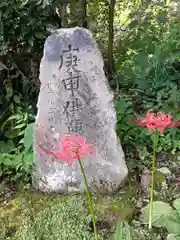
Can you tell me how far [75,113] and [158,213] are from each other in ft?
2.67

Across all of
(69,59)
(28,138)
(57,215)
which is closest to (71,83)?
(69,59)

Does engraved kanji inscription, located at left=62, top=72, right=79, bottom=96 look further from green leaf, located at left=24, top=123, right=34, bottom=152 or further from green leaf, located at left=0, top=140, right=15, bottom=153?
green leaf, located at left=0, top=140, right=15, bottom=153

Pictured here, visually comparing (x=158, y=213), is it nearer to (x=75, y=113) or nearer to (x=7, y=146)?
(x=75, y=113)

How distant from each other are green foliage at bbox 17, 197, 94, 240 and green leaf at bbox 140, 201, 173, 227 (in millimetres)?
Result: 341

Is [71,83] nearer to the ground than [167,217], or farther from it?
farther from it

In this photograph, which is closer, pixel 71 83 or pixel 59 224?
pixel 59 224

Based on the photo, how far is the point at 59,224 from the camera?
7.48 ft

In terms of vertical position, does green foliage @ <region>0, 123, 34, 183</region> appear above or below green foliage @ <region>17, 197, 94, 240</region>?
above

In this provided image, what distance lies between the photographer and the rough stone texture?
240cm

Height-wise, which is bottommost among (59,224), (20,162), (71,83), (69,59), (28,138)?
(59,224)

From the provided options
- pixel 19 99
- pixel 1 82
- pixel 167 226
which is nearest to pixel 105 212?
pixel 167 226

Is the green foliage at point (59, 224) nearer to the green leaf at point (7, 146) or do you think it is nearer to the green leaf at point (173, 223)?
the green leaf at point (173, 223)

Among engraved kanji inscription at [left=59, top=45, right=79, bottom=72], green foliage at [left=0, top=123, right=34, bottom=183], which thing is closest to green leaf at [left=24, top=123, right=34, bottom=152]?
green foliage at [left=0, top=123, right=34, bottom=183]

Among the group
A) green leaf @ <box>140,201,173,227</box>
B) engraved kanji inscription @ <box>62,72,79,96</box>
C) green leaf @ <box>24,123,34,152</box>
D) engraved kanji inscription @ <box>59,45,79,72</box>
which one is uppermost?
engraved kanji inscription @ <box>59,45,79,72</box>
